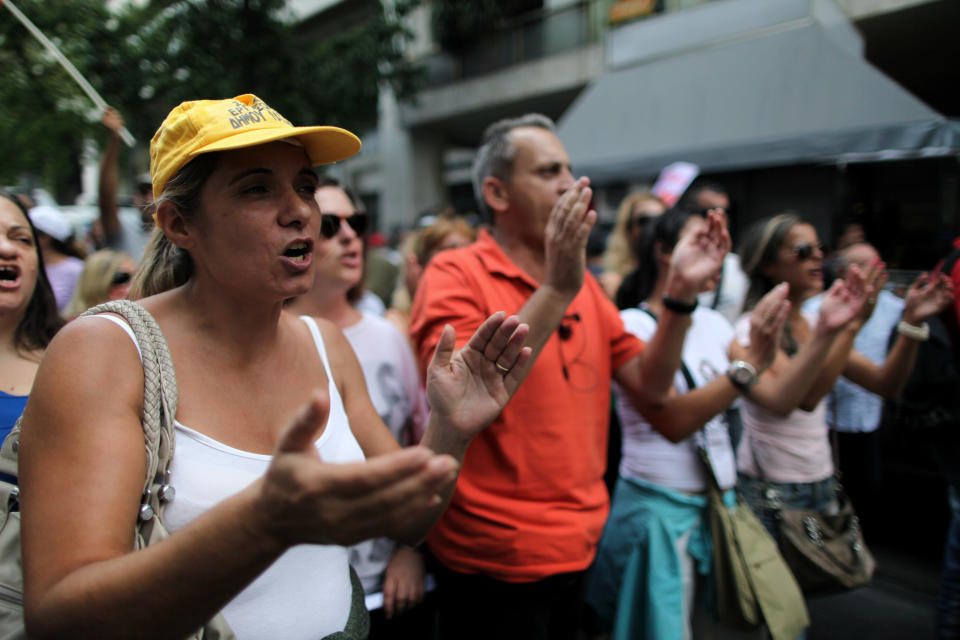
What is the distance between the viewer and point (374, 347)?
245 centimetres

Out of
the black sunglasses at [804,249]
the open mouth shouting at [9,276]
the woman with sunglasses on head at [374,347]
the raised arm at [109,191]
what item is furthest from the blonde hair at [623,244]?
the open mouth shouting at [9,276]

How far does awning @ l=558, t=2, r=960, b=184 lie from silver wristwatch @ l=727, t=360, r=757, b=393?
4.76 m

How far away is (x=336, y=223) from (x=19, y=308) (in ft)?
3.56

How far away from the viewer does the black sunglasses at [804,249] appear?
9.65 feet

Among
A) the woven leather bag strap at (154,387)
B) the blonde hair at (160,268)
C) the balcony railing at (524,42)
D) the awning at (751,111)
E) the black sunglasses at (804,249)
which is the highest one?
the balcony railing at (524,42)

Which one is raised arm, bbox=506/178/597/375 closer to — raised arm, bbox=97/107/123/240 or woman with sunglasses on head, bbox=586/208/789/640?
woman with sunglasses on head, bbox=586/208/789/640

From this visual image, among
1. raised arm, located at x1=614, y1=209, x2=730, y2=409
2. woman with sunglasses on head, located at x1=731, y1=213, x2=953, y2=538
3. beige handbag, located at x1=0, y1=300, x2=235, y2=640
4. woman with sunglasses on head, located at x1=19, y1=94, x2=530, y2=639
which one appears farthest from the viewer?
woman with sunglasses on head, located at x1=731, y1=213, x2=953, y2=538

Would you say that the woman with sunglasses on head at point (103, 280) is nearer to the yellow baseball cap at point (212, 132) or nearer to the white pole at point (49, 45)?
the white pole at point (49, 45)

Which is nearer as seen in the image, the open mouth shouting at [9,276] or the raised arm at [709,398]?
the open mouth shouting at [9,276]

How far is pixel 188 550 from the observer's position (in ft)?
2.79

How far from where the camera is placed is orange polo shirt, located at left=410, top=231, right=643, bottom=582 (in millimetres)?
1926

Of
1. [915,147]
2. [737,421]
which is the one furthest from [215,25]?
[737,421]

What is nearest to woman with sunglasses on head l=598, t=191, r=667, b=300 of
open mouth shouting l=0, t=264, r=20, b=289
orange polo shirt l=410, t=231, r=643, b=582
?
orange polo shirt l=410, t=231, r=643, b=582

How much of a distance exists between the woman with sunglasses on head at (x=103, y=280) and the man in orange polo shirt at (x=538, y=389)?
6.73 ft
